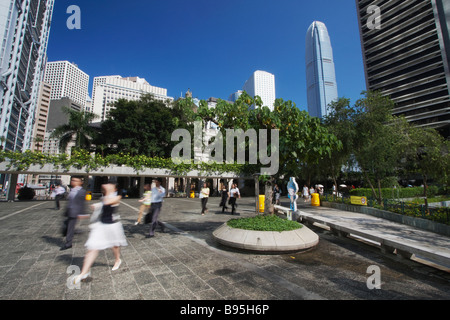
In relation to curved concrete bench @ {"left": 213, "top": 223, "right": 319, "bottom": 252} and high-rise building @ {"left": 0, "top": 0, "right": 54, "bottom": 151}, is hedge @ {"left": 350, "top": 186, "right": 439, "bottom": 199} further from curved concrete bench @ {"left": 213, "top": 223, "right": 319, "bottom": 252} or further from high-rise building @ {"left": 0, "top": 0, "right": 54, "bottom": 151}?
high-rise building @ {"left": 0, "top": 0, "right": 54, "bottom": 151}

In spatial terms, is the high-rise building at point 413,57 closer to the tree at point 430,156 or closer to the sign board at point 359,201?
the tree at point 430,156

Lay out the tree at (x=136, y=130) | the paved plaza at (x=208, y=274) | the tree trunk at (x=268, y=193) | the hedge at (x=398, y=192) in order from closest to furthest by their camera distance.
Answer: the paved plaza at (x=208, y=274) → the tree trunk at (x=268, y=193) → the hedge at (x=398, y=192) → the tree at (x=136, y=130)

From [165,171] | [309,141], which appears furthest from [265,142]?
[165,171]

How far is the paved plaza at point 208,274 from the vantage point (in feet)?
11.3

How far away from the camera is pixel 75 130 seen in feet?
94.2

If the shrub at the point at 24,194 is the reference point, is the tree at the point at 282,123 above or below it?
above

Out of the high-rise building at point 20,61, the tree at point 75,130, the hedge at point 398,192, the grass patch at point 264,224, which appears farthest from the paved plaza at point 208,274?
the high-rise building at point 20,61

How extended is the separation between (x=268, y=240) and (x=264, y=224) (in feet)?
2.19

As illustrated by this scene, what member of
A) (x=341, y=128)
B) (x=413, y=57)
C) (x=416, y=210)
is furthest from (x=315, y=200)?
(x=413, y=57)

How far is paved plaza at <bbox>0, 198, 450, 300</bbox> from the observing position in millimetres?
3453

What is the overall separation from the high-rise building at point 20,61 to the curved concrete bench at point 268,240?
203 ft

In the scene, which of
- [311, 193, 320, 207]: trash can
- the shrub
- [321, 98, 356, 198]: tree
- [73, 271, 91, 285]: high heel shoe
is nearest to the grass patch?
[73, 271, 91, 285]: high heel shoe
